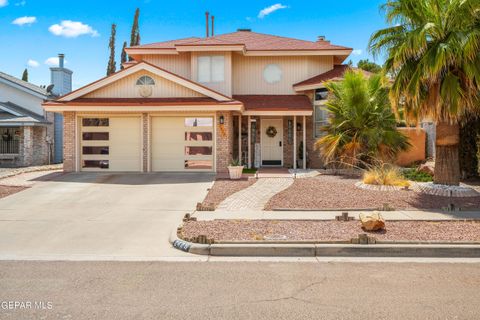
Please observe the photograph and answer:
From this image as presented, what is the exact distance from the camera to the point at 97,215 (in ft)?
31.5

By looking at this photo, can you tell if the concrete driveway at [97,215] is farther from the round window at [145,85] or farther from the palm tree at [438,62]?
the palm tree at [438,62]

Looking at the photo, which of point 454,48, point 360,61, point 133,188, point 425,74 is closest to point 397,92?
point 425,74

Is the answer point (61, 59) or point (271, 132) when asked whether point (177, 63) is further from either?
point (61, 59)

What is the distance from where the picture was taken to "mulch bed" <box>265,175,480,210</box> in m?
10.1

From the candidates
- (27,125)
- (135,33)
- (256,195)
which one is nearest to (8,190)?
(256,195)

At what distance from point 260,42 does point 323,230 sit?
1578cm

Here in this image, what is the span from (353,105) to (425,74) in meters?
4.99

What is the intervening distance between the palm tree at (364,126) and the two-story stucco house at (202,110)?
8.01 feet

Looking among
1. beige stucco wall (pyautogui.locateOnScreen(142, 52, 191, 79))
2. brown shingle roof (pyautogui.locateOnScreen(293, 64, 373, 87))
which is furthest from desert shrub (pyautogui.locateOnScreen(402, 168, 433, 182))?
beige stucco wall (pyautogui.locateOnScreen(142, 52, 191, 79))

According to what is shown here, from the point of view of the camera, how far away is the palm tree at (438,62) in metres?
9.87

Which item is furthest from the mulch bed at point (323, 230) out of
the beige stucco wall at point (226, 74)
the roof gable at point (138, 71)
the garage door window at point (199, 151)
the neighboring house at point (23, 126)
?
the neighboring house at point (23, 126)

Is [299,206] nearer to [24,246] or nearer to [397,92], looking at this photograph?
[397,92]

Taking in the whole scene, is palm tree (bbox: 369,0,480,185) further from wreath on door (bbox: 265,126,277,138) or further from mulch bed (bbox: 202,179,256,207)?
wreath on door (bbox: 265,126,277,138)

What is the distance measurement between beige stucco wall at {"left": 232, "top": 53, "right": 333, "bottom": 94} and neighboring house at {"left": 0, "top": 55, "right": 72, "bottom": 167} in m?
10.3
